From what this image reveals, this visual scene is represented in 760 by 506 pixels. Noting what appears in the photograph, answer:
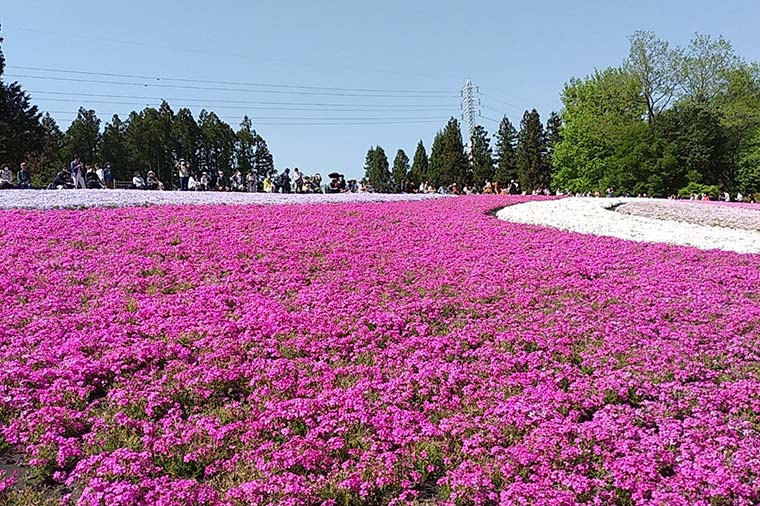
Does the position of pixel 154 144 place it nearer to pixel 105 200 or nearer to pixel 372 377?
pixel 105 200

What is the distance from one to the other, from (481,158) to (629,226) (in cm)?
7490

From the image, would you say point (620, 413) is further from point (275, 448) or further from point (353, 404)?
point (275, 448)

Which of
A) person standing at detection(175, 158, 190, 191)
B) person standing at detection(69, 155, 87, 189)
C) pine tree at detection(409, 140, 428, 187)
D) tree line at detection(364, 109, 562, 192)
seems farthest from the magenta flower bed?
pine tree at detection(409, 140, 428, 187)

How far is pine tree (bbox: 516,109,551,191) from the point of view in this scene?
82.8 m

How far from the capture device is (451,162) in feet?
300

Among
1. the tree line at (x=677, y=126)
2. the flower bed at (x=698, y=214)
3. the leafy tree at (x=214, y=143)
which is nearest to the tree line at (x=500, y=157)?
the tree line at (x=677, y=126)

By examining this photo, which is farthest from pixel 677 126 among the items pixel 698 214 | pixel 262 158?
pixel 262 158

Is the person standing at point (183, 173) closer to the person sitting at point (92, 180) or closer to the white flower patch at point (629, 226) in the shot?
the person sitting at point (92, 180)

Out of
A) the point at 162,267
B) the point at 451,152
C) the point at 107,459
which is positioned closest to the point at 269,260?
the point at 162,267

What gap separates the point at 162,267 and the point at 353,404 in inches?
243

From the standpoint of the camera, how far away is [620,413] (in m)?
6.02

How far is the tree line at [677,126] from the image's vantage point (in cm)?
5812

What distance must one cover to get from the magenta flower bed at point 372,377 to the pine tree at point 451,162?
259 ft

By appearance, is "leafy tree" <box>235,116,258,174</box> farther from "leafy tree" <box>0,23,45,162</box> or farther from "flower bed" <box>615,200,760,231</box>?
"flower bed" <box>615,200,760,231</box>
